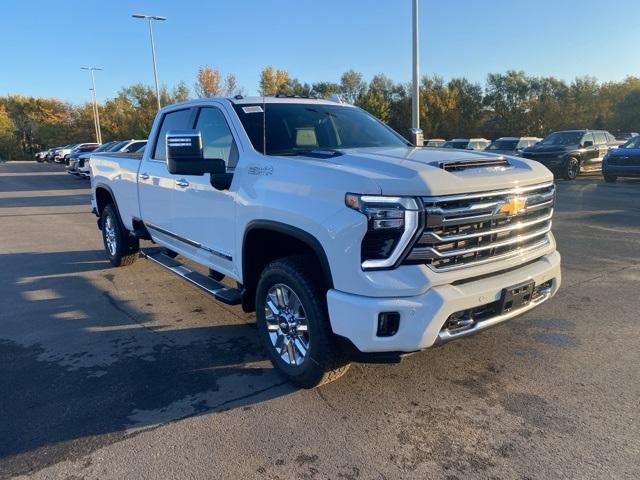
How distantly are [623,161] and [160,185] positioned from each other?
17.2 m

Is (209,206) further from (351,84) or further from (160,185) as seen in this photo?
(351,84)

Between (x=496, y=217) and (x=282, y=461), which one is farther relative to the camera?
(x=496, y=217)

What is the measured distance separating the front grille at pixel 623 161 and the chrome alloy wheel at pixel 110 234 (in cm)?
1685

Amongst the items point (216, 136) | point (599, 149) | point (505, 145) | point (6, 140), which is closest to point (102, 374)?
point (216, 136)

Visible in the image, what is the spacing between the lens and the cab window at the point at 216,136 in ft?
13.6

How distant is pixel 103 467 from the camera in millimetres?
2816

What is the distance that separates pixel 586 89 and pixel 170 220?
57011 millimetres

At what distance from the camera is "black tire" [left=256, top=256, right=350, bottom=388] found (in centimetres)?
322

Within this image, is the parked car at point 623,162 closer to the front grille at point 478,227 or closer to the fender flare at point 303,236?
the front grille at point 478,227

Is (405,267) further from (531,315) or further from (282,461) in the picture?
(531,315)

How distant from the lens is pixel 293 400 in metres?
3.46

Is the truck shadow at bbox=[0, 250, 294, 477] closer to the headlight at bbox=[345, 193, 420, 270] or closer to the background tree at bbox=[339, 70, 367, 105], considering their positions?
the headlight at bbox=[345, 193, 420, 270]

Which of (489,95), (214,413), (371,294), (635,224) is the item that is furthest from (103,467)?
(489,95)

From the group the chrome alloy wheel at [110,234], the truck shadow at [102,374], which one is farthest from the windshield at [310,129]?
the chrome alloy wheel at [110,234]
